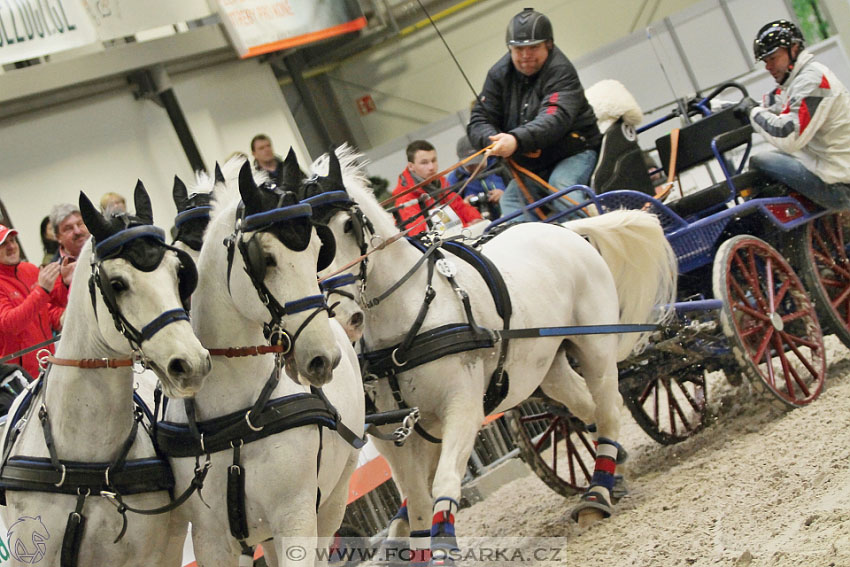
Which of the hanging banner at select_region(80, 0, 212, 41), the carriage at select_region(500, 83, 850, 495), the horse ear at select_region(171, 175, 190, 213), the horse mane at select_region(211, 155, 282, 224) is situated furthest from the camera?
the hanging banner at select_region(80, 0, 212, 41)

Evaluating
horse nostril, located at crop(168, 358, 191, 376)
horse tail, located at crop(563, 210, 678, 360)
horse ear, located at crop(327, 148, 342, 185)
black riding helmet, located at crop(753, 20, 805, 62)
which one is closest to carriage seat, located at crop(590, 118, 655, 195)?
horse tail, located at crop(563, 210, 678, 360)

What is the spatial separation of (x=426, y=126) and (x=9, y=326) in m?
8.57

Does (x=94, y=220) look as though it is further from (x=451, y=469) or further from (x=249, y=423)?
(x=451, y=469)

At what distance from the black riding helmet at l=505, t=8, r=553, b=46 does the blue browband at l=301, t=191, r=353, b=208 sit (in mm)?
2238

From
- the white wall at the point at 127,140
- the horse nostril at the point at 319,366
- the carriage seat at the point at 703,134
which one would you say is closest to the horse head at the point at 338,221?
the horse nostril at the point at 319,366

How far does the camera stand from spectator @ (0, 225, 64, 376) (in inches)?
170

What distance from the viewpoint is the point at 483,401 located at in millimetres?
4598

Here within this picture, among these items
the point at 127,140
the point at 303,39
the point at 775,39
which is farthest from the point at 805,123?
the point at 127,140

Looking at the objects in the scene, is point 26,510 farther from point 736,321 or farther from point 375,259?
point 736,321

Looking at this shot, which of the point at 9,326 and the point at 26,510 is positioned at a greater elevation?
the point at 9,326

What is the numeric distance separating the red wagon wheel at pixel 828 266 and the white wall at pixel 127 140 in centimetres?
613

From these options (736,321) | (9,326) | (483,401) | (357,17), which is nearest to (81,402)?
(9,326)

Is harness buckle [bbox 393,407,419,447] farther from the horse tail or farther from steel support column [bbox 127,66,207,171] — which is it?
steel support column [bbox 127,66,207,171]

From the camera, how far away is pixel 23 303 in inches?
171
